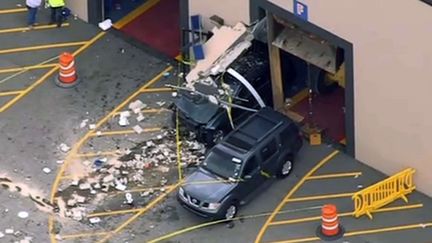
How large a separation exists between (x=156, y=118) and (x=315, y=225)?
218 inches

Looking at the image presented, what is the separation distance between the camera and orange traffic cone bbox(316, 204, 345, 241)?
31062 mm

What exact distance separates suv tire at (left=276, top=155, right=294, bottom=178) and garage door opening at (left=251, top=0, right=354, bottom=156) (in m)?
1.44

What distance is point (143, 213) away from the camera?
32.4 m

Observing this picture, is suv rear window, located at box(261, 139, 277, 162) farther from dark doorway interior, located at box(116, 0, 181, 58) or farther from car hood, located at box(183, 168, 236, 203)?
dark doorway interior, located at box(116, 0, 181, 58)

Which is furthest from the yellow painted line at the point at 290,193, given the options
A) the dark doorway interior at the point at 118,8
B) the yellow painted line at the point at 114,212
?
the dark doorway interior at the point at 118,8

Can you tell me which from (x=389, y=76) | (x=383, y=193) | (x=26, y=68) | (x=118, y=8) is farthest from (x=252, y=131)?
(x=118, y=8)

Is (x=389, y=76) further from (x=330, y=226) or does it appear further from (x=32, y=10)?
(x=32, y=10)

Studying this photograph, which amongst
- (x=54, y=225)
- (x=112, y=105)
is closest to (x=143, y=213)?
(x=54, y=225)

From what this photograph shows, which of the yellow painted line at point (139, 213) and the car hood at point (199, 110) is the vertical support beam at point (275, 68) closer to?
the car hood at point (199, 110)

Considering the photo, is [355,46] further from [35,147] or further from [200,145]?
[35,147]

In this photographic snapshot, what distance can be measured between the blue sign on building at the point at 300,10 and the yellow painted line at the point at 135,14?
22.1 feet

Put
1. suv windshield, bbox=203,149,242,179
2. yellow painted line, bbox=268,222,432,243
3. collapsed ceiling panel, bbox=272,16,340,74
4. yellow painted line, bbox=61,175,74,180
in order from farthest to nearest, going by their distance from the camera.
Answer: collapsed ceiling panel, bbox=272,16,340,74 → yellow painted line, bbox=61,175,74,180 → suv windshield, bbox=203,149,242,179 → yellow painted line, bbox=268,222,432,243

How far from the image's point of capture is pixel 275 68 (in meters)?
34.6

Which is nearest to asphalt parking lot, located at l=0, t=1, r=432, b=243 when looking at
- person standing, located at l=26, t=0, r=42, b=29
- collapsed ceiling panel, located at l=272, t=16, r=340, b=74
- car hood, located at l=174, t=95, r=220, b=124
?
person standing, located at l=26, t=0, r=42, b=29
